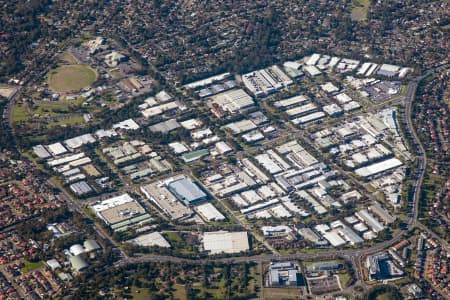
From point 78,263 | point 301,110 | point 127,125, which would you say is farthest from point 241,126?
point 78,263

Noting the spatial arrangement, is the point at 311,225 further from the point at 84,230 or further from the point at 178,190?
the point at 84,230

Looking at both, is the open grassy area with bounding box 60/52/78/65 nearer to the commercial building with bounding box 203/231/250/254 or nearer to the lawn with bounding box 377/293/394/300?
the commercial building with bounding box 203/231/250/254

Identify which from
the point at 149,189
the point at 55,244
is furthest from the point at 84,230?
the point at 149,189

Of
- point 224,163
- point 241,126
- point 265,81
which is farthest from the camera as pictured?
point 265,81

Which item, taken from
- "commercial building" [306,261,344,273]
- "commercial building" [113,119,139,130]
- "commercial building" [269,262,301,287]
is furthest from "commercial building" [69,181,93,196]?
"commercial building" [306,261,344,273]

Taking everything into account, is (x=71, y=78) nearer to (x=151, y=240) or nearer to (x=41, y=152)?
(x=41, y=152)

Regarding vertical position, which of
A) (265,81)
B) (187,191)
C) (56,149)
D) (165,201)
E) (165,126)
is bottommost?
(165,201)

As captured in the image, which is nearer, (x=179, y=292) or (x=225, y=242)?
(x=179, y=292)
